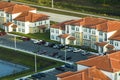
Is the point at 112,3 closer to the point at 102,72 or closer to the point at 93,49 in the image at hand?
the point at 93,49

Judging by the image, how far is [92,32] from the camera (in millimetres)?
81625

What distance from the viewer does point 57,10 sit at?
345ft

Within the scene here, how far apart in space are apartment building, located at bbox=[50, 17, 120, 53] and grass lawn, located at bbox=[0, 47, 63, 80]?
8.52 m

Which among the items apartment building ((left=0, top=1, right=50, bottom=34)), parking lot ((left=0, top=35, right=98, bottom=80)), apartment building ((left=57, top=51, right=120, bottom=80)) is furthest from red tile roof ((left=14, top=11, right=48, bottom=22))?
apartment building ((left=57, top=51, right=120, bottom=80))

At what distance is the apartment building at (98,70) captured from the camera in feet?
197

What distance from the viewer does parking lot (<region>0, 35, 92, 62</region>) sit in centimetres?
7544

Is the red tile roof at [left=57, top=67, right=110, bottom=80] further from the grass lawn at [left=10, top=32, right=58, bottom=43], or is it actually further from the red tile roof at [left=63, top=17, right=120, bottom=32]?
the grass lawn at [left=10, top=32, right=58, bottom=43]

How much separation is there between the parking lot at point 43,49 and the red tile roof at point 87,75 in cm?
1233

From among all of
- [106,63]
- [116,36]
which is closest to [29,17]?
[116,36]

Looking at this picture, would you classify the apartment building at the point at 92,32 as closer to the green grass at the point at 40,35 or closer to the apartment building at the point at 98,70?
the green grass at the point at 40,35

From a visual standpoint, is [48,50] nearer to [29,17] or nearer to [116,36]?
[116,36]

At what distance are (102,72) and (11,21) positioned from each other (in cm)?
3312

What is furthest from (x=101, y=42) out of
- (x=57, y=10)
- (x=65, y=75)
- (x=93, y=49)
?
(x=57, y=10)

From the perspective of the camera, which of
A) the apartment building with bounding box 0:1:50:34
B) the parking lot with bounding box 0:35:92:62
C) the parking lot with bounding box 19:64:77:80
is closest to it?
the parking lot with bounding box 19:64:77:80
